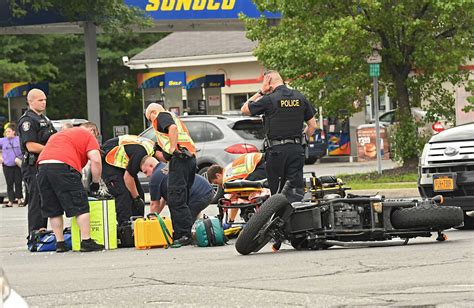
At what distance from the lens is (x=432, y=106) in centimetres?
2853

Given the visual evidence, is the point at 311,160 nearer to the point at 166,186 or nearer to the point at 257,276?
the point at 166,186

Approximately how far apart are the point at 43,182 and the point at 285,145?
9.25 feet

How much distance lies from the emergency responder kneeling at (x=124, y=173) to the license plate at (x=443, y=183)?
3.58 m

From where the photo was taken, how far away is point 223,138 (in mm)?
24031

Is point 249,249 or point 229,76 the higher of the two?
point 229,76

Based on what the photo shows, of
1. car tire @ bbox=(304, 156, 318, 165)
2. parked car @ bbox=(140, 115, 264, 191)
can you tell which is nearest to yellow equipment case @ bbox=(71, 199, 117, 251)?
parked car @ bbox=(140, 115, 264, 191)

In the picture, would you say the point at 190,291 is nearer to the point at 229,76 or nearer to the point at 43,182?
the point at 43,182

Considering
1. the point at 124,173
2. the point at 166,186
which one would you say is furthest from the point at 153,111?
the point at 124,173

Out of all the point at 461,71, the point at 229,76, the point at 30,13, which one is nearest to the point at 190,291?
the point at 461,71

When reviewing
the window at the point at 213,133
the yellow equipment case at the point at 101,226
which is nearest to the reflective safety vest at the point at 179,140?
the yellow equipment case at the point at 101,226

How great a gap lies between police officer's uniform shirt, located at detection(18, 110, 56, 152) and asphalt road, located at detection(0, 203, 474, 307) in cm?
160

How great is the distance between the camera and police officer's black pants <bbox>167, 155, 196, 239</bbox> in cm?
1485

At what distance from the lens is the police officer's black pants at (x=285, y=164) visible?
14.4 metres

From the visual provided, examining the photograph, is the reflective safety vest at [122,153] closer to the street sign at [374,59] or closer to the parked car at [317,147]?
the street sign at [374,59]
